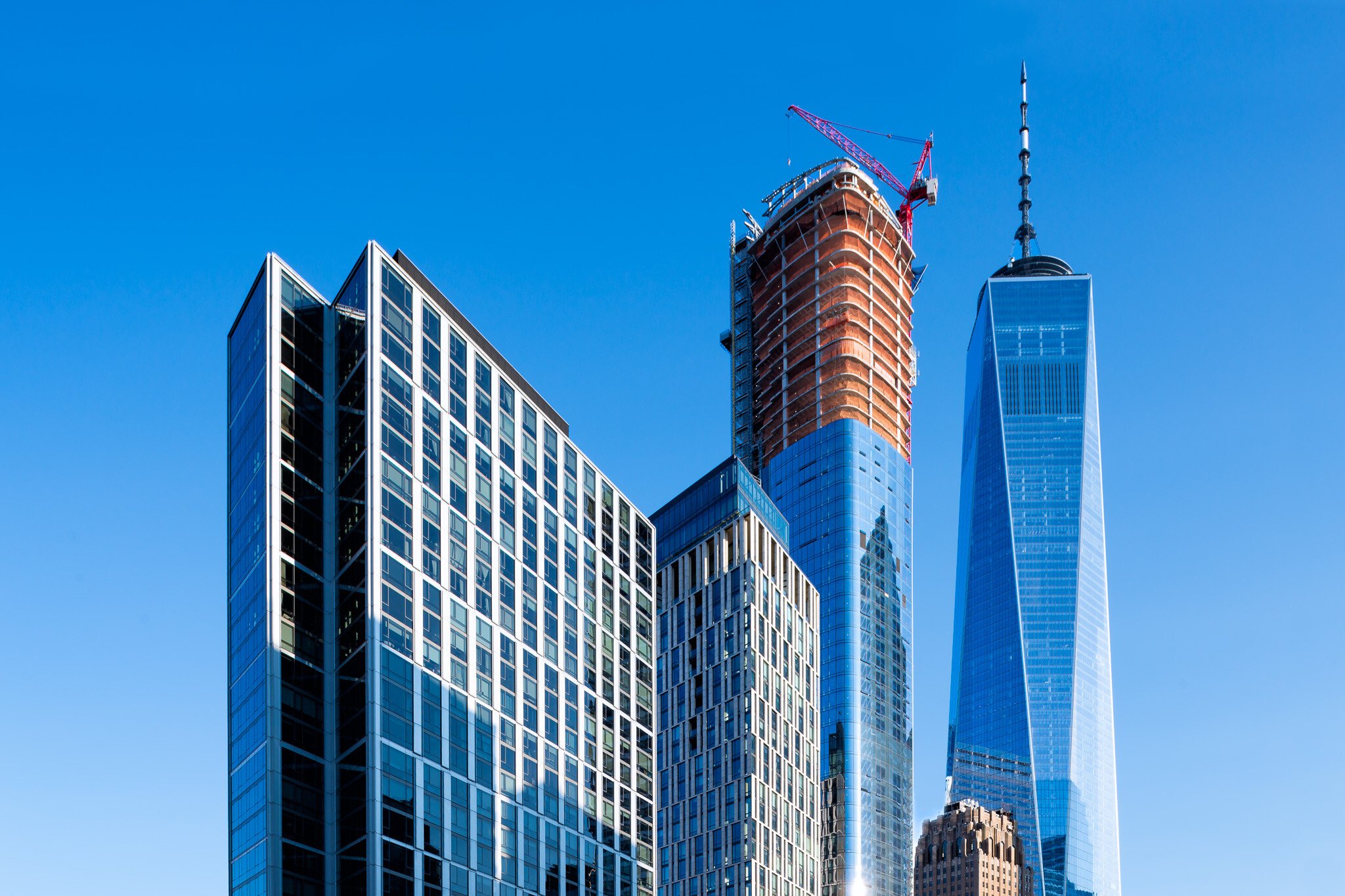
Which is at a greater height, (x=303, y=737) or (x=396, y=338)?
(x=396, y=338)

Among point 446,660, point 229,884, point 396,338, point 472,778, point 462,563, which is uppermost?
point 396,338

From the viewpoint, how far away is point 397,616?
11762cm

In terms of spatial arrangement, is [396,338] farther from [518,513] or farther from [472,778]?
[472,778]

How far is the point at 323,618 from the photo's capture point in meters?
117

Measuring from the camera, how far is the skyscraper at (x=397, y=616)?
112m

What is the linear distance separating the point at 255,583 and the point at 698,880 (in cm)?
9852

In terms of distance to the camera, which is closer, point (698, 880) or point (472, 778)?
point (472, 778)

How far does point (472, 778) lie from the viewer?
404 ft

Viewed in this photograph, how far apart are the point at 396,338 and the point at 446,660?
25.9 metres

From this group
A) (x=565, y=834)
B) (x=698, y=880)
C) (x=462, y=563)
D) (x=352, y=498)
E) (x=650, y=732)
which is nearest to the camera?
(x=352, y=498)

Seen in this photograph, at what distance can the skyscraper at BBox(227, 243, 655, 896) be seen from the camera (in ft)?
367

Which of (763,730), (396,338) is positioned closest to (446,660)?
(396,338)

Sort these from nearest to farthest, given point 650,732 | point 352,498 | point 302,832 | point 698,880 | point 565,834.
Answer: point 302,832 → point 352,498 → point 565,834 → point 650,732 → point 698,880

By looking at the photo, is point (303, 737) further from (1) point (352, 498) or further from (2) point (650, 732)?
(2) point (650, 732)
